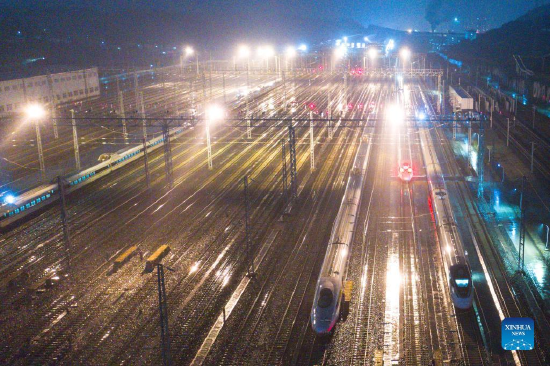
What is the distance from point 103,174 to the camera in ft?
89.1

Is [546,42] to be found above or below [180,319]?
above

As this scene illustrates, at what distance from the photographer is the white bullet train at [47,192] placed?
20.5 meters

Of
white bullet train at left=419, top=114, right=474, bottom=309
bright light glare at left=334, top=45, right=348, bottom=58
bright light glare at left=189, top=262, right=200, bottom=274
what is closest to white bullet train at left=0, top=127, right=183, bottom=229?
bright light glare at left=189, top=262, right=200, bottom=274

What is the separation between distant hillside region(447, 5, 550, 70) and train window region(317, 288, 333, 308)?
41.5 m

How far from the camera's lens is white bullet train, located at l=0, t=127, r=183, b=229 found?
20.5 metres

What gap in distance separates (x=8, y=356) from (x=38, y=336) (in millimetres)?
853

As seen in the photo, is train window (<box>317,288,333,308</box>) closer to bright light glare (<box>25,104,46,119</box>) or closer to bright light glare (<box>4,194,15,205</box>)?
bright light glare (<box>4,194,15,205</box>)

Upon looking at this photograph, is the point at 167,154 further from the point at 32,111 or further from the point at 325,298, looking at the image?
the point at 325,298

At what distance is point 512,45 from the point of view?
226ft

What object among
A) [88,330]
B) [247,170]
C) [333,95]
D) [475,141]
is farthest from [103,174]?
[333,95]

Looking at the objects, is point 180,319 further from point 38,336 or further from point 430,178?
point 430,178

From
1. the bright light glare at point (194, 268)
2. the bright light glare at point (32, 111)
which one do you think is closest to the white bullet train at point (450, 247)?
the bright light glare at point (194, 268)

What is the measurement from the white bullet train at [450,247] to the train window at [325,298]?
2960mm

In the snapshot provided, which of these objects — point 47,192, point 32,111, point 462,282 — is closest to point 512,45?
point 32,111
